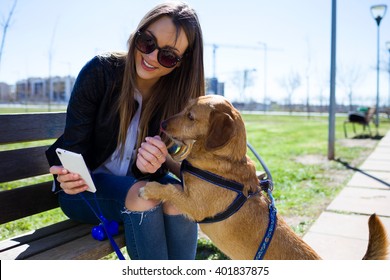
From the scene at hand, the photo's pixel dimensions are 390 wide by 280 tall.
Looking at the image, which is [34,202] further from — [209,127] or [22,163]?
[209,127]

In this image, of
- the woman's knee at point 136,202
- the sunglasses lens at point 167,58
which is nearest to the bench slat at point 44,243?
the woman's knee at point 136,202

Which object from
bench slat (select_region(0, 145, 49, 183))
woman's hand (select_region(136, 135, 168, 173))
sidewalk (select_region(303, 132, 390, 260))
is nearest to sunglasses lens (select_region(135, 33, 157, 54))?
woman's hand (select_region(136, 135, 168, 173))

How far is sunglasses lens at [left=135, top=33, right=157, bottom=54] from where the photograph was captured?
2623 millimetres

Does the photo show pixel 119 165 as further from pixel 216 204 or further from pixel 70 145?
pixel 216 204

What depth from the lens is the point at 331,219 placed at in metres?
4.78

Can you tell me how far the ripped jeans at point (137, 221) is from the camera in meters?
2.39

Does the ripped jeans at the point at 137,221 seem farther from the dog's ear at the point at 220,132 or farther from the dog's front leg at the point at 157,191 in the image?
the dog's ear at the point at 220,132

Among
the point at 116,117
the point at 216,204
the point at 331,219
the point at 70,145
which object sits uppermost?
the point at 116,117

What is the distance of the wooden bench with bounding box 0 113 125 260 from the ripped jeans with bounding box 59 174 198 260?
13 cm

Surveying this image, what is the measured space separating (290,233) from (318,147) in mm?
10329

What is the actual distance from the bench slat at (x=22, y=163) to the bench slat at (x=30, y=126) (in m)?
Answer: 0.10

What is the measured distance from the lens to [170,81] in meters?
3.04

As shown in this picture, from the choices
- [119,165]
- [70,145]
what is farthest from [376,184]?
[70,145]

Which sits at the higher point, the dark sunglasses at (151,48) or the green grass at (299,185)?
the dark sunglasses at (151,48)
